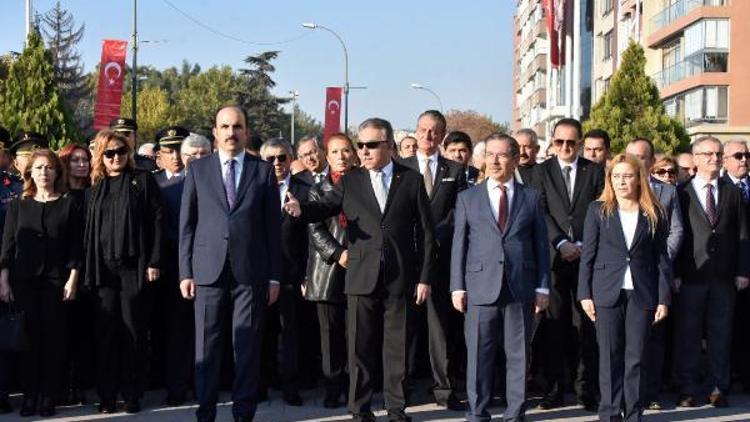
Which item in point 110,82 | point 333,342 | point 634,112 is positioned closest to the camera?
point 333,342

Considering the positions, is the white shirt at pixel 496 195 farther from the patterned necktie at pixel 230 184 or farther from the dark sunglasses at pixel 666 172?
the dark sunglasses at pixel 666 172

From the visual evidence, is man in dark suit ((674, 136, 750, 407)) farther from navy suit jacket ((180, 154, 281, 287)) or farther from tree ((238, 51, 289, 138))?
tree ((238, 51, 289, 138))

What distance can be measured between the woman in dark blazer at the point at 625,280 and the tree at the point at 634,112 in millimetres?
26999

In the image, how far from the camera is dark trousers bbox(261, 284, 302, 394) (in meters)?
9.81

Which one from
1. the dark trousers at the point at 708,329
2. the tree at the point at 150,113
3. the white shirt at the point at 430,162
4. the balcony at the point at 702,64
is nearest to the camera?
the white shirt at the point at 430,162

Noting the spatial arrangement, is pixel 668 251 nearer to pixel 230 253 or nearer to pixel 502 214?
pixel 502 214

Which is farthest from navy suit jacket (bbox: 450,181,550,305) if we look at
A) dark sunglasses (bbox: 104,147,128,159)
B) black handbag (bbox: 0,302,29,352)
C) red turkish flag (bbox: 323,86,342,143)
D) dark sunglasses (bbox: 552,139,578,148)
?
red turkish flag (bbox: 323,86,342,143)

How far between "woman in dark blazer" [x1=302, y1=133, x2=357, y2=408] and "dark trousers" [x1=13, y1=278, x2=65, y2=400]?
82.5 inches

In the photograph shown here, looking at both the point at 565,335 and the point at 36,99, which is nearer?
the point at 565,335

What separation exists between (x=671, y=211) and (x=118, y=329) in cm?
476

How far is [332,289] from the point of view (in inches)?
377

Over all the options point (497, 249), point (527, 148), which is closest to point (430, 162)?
point (527, 148)

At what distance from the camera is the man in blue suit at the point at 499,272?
8.34 m

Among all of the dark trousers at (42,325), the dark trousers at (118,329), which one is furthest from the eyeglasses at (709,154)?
the dark trousers at (42,325)
